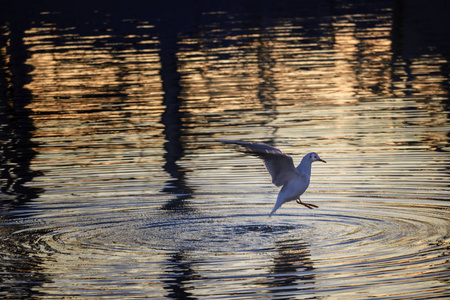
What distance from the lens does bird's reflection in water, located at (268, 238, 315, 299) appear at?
1042 centimetres

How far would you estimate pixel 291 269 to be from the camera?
36.2 feet

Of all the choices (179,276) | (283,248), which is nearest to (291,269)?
(283,248)

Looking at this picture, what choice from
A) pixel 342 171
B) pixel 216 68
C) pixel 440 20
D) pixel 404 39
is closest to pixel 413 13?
pixel 440 20

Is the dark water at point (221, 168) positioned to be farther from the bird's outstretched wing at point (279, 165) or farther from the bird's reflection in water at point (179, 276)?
the bird's outstretched wing at point (279, 165)

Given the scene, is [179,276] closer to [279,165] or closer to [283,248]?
[283,248]

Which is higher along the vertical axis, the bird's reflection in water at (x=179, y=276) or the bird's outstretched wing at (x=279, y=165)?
the bird's outstretched wing at (x=279, y=165)

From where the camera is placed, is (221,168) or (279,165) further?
(221,168)

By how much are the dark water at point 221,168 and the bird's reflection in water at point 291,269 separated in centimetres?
3

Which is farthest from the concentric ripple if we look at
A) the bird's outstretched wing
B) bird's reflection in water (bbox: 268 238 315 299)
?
the bird's outstretched wing

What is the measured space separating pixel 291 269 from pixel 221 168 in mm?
5173

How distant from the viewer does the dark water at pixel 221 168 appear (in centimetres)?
1095

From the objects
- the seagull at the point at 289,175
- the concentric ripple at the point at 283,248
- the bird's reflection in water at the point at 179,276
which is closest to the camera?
the bird's reflection in water at the point at 179,276

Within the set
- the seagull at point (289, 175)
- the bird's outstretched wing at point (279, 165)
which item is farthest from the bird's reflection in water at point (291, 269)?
the bird's outstretched wing at point (279, 165)

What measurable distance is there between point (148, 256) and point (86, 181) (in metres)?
4.17
